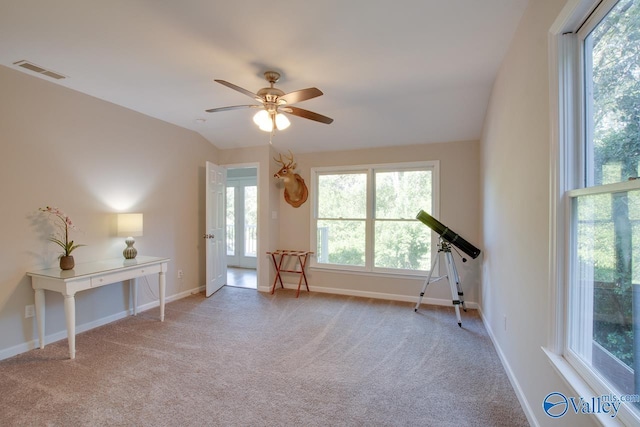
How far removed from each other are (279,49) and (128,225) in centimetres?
263

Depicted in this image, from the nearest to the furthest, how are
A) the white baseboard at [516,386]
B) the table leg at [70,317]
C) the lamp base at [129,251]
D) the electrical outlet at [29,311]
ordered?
the white baseboard at [516,386] → the table leg at [70,317] → the electrical outlet at [29,311] → the lamp base at [129,251]

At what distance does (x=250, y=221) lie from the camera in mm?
6984

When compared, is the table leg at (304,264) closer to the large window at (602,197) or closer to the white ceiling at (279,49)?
the white ceiling at (279,49)

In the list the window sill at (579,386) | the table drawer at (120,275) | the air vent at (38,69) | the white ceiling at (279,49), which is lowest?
the window sill at (579,386)

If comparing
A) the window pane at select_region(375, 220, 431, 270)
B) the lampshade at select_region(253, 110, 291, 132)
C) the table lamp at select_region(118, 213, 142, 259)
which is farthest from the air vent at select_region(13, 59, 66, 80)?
the window pane at select_region(375, 220, 431, 270)

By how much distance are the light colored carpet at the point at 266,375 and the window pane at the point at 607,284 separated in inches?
36.7

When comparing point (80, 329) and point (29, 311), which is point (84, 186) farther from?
point (80, 329)

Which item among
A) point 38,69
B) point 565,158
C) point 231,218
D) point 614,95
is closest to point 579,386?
point 565,158

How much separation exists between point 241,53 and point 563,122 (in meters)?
2.28

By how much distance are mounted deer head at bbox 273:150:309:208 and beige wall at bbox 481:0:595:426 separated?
2.85m

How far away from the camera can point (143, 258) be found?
351 centimetres

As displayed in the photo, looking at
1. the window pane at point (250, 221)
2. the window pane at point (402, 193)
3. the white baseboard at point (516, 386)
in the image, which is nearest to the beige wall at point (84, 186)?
the window pane at point (250, 221)

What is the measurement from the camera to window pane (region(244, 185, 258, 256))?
6895mm

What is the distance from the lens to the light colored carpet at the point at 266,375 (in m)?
1.89
